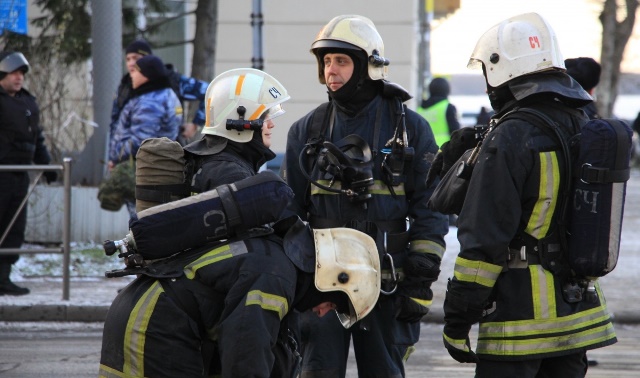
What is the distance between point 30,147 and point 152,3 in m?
5.50

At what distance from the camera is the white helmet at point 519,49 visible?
13.4ft

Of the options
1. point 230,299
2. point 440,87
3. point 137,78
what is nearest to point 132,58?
point 137,78

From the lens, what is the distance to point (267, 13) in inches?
658

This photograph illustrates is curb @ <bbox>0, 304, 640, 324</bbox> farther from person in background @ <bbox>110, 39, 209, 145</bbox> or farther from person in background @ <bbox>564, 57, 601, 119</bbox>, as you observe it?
person in background @ <bbox>564, 57, 601, 119</bbox>

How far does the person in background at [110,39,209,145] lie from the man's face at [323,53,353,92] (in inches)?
181

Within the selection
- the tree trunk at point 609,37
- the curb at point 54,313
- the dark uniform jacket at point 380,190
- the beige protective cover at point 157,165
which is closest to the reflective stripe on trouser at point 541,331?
the dark uniform jacket at point 380,190

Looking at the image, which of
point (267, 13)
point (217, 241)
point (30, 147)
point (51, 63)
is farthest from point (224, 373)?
point (267, 13)

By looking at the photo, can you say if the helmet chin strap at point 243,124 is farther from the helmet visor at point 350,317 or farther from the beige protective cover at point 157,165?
the helmet visor at point 350,317

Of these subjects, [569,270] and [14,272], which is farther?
[14,272]

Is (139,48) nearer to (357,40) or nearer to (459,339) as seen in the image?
(357,40)

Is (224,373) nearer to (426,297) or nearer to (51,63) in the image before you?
(426,297)

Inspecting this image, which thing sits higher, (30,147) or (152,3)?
(152,3)

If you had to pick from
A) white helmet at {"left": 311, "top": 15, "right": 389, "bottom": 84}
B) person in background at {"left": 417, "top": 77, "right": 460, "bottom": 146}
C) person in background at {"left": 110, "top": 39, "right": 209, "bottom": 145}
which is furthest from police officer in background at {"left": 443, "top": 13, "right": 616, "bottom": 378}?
person in background at {"left": 417, "top": 77, "right": 460, "bottom": 146}

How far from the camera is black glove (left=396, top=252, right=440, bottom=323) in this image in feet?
15.8
